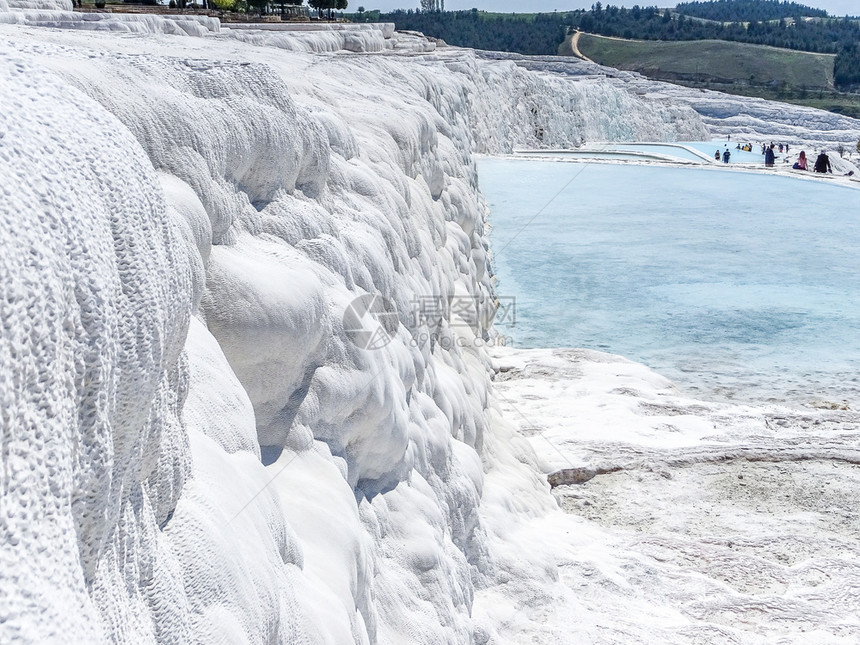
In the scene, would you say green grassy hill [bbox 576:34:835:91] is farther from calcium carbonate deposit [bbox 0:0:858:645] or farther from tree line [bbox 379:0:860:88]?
calcium carbonate deposit [bbox 0:0:858:645]

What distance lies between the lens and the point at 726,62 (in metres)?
43.2

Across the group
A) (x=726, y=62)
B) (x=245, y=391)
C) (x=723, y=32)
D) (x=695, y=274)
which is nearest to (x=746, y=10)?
(x=723, y=32)

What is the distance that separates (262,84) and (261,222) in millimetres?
410

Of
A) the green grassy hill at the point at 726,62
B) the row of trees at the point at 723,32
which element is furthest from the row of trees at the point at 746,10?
the green grassy hill at the point at 726,62

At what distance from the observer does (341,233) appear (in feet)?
8.72

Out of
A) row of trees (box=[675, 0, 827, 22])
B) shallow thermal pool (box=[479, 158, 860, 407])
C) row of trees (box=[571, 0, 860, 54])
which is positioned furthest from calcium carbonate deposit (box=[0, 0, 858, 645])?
row of trees (box=[675, 0, 827, 22])

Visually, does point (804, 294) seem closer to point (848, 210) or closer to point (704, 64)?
point (848, 210)

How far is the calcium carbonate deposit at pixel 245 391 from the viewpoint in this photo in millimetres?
792

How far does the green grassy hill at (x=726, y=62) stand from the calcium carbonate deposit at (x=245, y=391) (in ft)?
131

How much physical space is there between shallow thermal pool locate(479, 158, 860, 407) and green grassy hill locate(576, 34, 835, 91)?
3068 centimetres

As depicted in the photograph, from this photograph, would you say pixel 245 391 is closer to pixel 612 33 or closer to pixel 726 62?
Result: pixel 726 62

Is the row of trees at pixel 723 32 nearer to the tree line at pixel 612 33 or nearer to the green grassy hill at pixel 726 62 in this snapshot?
the tree line at pixel 612 33

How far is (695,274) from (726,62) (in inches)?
1522

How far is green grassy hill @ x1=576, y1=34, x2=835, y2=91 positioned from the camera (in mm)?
42094
